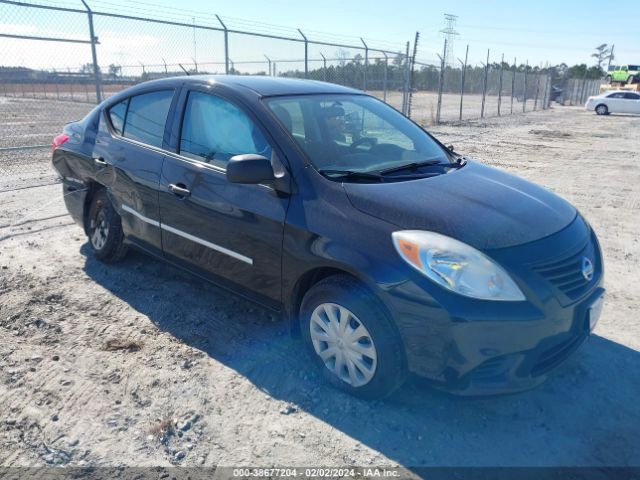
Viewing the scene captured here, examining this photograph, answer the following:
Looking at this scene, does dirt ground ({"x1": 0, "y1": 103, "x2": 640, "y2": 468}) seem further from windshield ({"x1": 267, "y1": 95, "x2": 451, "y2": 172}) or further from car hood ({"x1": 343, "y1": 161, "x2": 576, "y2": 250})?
windshield ({"x1": 267, "y1": 95, "x2": 451, "y2": 172})

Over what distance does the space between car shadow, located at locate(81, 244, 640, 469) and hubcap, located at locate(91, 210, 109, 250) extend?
3.75 ft

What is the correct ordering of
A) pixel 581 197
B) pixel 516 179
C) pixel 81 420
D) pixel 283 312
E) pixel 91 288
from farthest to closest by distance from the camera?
pixel 581 197
pixel 91 288
pixel 516 179
pixel 283 312
pixel 81 420

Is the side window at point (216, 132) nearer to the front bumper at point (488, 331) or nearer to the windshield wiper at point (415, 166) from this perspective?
the windshield wiper at point (415, 166)

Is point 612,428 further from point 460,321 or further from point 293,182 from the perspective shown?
point 293,182

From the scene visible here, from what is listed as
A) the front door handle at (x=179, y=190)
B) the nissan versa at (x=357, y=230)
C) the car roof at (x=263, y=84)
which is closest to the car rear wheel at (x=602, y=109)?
the nissan versa at (x=357, y=230)

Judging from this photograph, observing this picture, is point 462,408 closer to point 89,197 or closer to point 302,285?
point 302,285

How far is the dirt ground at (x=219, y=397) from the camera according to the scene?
8.37ft

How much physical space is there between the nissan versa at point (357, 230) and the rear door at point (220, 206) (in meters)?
0.01

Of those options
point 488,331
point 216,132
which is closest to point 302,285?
point 488,331

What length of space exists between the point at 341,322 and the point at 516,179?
1750 mm

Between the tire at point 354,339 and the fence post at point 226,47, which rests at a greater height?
the fence post at point 226,47

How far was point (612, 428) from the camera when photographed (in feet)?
9.04

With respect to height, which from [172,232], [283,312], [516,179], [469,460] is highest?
[516,179]

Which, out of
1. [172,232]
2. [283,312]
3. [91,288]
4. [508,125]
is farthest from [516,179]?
[508,125]
